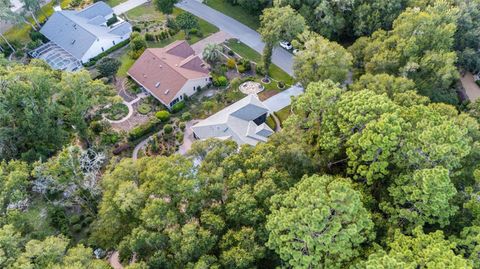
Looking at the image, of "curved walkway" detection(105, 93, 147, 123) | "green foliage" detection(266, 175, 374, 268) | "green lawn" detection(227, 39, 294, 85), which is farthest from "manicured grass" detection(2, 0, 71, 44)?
"green foliage" detection(266, 175, 374, 268)

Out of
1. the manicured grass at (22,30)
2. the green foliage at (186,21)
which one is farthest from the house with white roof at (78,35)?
the green foliage at (186,21)

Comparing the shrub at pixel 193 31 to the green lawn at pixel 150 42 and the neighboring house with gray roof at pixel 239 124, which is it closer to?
the green lawn at pixel 150 42

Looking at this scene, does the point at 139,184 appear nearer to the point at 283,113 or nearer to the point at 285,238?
the point at 285,238

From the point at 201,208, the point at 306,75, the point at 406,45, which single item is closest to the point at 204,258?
the point at 201,208

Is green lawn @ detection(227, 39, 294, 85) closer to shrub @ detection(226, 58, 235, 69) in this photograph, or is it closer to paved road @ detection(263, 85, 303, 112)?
paved road @ detection(263, 85, 303, 112)

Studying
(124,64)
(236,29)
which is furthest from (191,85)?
(236,29)

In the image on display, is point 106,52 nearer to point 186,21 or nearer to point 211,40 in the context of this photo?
point 186,21
